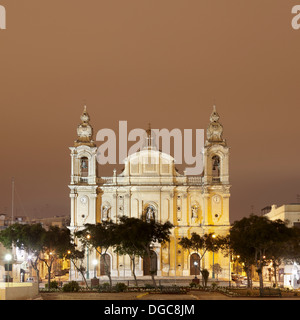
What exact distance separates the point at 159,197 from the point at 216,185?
7.47 m

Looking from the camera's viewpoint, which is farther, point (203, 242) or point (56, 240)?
point (203, 242)

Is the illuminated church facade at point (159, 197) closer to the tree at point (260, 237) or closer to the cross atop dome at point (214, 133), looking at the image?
the cross atop dome at point (214, 133)

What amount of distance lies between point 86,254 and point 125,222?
23598 millimetres

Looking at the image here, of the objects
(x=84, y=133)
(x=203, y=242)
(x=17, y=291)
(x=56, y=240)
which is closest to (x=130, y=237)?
(x=56, y=240)

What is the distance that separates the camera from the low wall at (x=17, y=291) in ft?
144

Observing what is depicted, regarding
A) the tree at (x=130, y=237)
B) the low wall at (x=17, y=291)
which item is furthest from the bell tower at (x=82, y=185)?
the low wall at (x=17, y=291)

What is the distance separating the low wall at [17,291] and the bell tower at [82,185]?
51429mm

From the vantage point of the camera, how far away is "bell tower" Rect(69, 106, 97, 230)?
10612 cm

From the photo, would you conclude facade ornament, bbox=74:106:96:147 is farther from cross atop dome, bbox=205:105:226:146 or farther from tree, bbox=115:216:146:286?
tree, bbox=115:216:146:286

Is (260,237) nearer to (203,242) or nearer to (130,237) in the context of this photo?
(130,237)

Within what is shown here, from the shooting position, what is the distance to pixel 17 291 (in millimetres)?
46531

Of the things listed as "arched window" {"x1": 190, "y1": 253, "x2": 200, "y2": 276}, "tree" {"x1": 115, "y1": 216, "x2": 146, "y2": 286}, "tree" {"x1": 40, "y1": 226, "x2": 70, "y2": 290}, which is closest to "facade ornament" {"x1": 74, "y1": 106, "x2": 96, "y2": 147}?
"arched window" {"x1": 190, "y1": 253, "x2": 200, "y2": 276}
